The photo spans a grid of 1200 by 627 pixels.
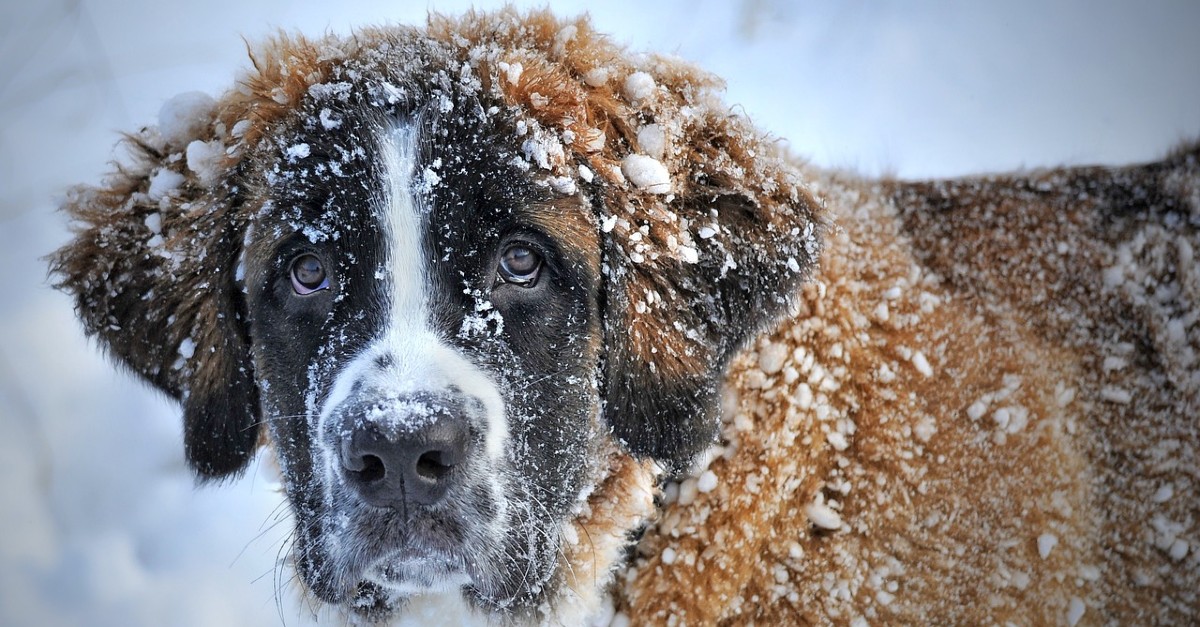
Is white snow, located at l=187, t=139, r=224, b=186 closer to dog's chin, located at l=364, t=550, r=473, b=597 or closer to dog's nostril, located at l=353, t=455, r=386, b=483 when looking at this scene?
dog's nostril, located at l=353, t=455, r=386, b=483

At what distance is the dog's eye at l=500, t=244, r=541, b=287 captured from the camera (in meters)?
2.04

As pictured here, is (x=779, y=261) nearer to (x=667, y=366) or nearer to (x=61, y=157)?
(x=667, y=366)

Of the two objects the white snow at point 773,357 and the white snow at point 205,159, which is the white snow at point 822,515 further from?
the white snow at point 205,159

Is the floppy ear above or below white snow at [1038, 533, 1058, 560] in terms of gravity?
above

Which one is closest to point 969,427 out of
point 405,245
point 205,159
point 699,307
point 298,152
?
point 699,307

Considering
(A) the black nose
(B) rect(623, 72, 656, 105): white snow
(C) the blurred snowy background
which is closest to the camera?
(A) the black nose

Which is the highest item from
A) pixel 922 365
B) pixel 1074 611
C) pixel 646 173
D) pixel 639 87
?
pixel 639 87

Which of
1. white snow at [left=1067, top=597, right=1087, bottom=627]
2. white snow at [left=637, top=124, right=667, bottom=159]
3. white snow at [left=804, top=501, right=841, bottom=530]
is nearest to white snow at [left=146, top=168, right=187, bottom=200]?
white snow at [left=637, top=124, right=667, bottom=159]

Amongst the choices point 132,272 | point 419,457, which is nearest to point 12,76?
point 132,272

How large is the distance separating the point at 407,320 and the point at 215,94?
97.8 inches

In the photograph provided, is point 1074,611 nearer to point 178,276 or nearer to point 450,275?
point 450,275

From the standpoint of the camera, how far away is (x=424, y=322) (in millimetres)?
1948

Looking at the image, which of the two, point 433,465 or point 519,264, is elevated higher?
point 519,264

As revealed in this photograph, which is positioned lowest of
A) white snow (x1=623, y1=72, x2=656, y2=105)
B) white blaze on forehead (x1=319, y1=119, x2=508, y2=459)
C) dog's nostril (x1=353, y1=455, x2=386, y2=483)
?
dog's nostril (x1=353, y1=455, x2=386, y2=483)
